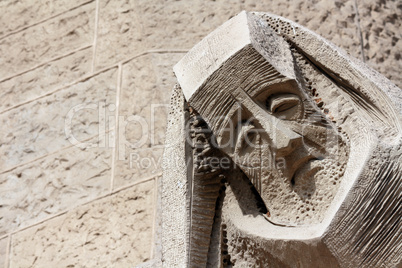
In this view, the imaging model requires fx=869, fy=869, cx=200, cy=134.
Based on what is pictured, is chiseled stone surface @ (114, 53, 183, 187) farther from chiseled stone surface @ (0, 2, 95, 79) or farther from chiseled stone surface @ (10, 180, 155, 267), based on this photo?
chiseled stone surface @ (0, 2, 95, 79)

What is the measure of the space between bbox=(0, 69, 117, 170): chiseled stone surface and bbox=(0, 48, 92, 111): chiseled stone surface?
39 millimetres

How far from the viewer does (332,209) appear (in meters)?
1.54

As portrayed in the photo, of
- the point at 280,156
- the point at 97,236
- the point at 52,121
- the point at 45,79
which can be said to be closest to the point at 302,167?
the point at 280,156

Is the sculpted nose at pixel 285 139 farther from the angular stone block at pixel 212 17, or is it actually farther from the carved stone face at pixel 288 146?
the angular stone block at pixel 212 17

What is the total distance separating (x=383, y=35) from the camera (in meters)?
2.68

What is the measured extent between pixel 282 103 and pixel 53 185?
3.74 ft

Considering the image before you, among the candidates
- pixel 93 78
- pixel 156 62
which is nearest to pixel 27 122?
pixel 93 78

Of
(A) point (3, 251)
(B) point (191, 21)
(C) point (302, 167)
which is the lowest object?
(A) point (3, 251)

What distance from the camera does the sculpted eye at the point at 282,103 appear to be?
165cm

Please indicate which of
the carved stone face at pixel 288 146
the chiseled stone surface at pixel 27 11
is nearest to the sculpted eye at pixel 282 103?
the carved stone face at pixel 288 146

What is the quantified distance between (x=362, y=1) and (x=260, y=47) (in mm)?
1195

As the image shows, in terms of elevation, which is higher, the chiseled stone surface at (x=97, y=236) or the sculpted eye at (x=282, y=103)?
the sculpted eye at (x=282, y=103)

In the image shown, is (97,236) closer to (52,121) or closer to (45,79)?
(52,121)

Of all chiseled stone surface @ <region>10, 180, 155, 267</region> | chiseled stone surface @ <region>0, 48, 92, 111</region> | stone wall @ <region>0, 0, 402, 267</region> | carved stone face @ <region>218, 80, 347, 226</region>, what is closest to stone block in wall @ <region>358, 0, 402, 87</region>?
stone wall @ <region>0, 0, 402, 267</region>
